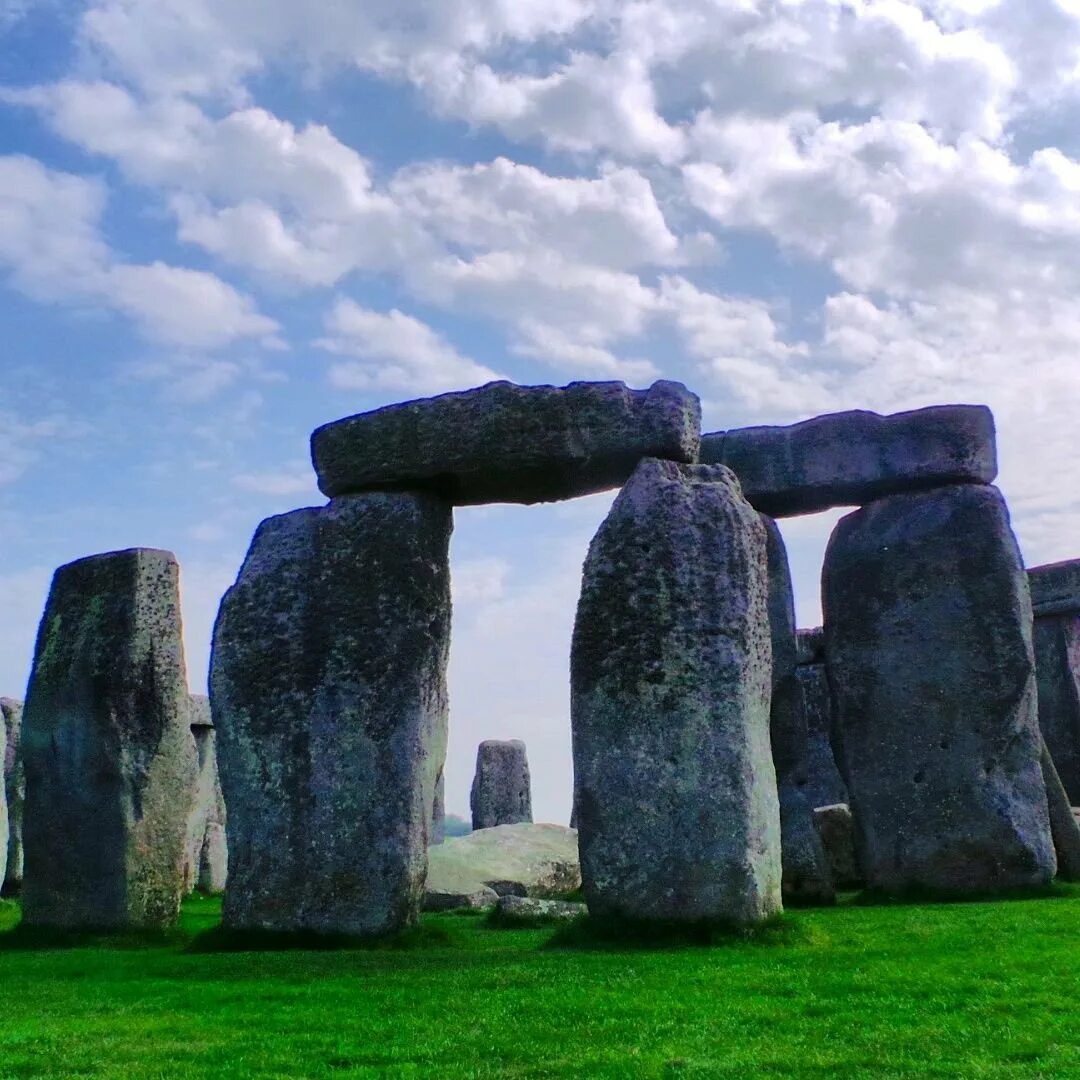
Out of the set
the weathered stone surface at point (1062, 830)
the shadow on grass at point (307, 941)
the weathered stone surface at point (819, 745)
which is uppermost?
the weathered stone surface at point (819, 745)

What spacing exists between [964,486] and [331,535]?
6.45 metres

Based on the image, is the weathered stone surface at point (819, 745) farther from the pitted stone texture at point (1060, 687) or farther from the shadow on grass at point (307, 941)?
the shadow on grass at point (307, 941)

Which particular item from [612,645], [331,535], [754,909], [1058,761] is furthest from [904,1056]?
[1058,761]

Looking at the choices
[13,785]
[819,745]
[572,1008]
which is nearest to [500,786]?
[819,745]

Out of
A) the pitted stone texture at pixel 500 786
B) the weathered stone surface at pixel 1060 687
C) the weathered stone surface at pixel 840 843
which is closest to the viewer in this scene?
the weathered stone surface at pixel 840 843

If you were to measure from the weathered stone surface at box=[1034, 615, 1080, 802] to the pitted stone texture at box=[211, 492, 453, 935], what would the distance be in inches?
484

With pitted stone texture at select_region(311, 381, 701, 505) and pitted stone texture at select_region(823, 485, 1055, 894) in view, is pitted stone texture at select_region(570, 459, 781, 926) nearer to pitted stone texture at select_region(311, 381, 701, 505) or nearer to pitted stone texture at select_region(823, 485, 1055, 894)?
pitted stone texture at select_region(311, 381, 701, 505)

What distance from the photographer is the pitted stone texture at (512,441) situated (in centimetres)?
910

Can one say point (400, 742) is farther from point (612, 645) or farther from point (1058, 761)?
point (1058, 761)

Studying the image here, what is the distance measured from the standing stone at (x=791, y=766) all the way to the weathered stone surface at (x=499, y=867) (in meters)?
3.22

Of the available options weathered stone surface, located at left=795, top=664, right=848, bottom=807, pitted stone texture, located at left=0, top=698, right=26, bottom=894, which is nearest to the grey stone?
weathered stone surface, located at left=795, top=664, right=848, bottom=807

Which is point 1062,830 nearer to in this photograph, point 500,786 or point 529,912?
point 529,912

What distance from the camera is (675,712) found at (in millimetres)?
8266

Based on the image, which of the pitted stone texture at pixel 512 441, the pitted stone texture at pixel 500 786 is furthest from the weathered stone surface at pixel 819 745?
the pitted stone texture at pixel 512 441
